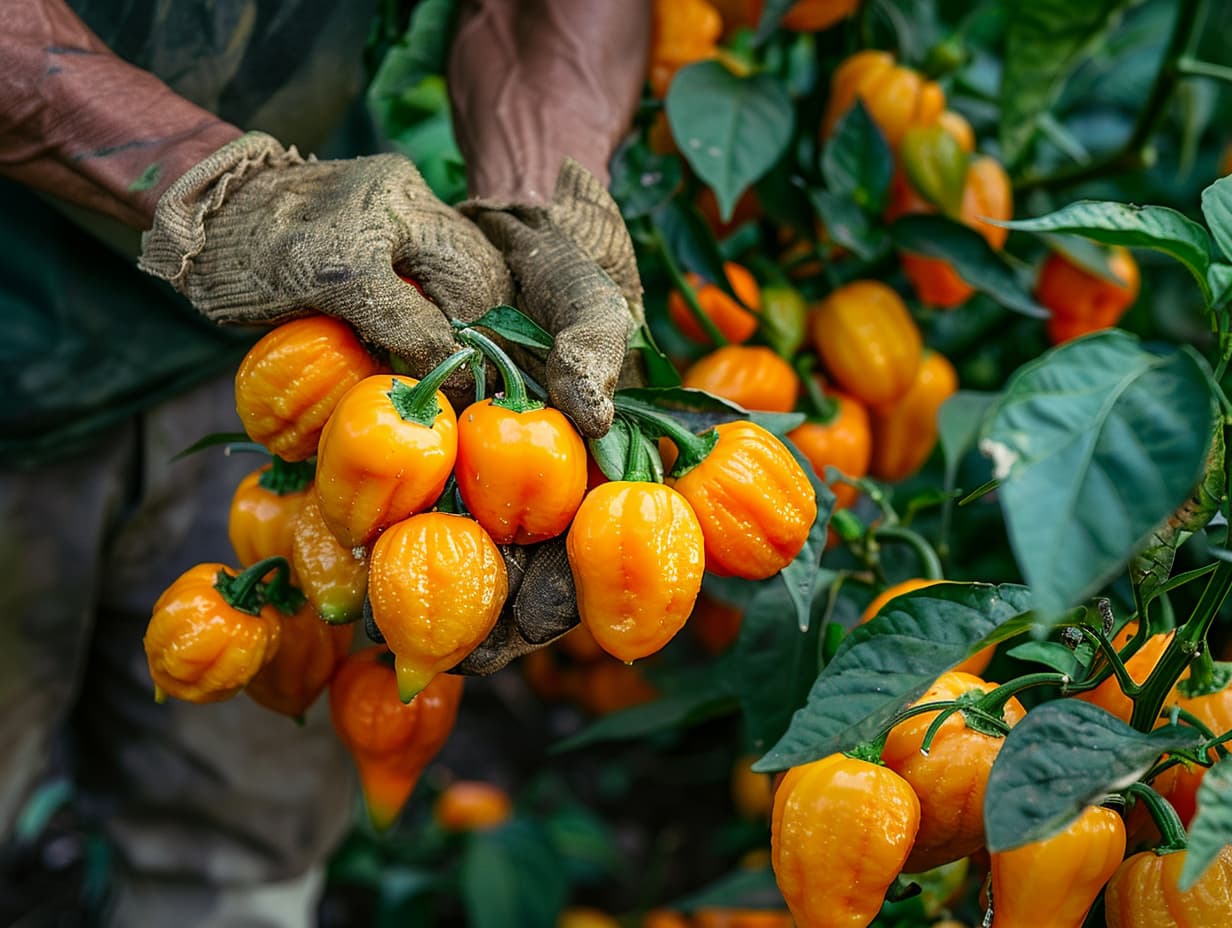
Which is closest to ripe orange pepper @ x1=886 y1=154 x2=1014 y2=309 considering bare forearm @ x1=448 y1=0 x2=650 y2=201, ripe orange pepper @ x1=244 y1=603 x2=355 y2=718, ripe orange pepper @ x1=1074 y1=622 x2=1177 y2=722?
bare forearm @ x1=448 y1=0 x2=650 y2=201

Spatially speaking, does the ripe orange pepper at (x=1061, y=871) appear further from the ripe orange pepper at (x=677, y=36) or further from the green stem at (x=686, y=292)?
the ripe orange pepper at (x=677, y=36)

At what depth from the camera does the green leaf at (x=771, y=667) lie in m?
1.07

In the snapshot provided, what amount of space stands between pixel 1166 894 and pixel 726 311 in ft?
2.63

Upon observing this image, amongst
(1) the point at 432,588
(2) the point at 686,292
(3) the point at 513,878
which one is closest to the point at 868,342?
(2) the point at 686,292

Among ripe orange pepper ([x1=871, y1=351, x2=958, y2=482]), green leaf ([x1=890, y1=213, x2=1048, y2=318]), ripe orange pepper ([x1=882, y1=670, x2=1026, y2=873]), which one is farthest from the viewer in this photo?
ripe orange pepper ([x1=871, y1=351, x2=958, y2=482])

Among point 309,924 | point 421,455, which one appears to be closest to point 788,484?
point 421,455

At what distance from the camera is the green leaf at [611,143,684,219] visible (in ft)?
4.30

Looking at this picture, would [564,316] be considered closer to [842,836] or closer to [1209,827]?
[842,836]

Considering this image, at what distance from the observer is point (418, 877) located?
7.11 feet

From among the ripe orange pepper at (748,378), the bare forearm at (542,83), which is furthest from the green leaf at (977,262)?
Answer: the bare forearm at (542,83)

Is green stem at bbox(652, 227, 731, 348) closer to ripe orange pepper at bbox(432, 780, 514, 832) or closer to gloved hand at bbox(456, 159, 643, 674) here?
gloved hand at bbox(456, 159, 643, 674)

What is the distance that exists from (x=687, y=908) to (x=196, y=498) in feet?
2.91

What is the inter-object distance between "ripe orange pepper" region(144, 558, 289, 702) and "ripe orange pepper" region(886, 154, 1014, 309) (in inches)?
34.8

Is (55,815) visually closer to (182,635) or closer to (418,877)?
(418,877)
